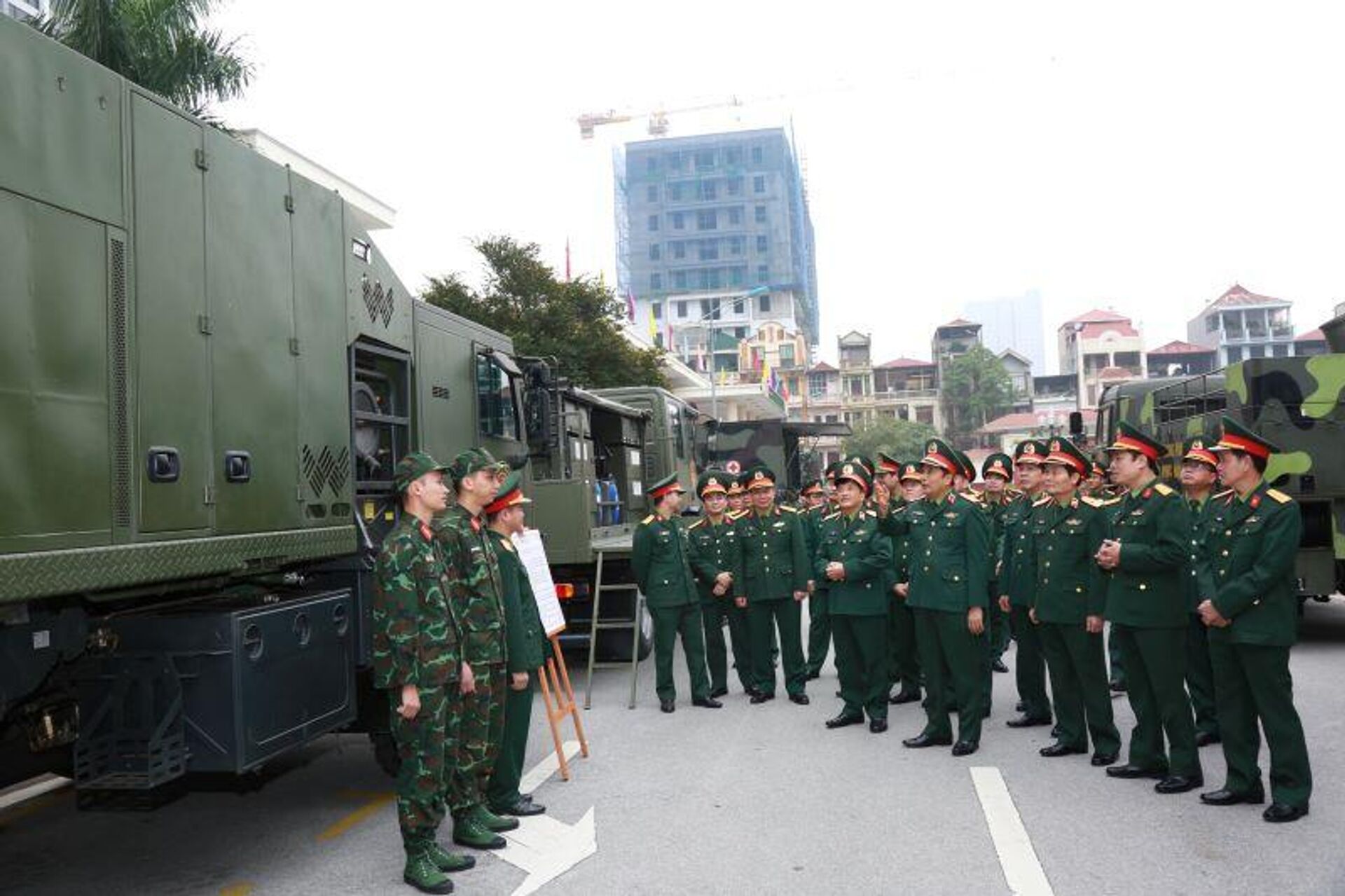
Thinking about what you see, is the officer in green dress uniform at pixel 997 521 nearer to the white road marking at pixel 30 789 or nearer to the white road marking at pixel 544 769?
the white road marking at pixel 544 769

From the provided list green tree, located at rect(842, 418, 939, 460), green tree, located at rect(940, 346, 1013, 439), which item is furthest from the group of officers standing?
green tree, located at rect(940, 346, 1013, 439)

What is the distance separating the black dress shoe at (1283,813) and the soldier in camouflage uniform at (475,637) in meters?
3.61

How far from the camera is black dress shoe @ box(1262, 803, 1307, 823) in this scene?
521 centimetres

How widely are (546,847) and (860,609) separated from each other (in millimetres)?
3350

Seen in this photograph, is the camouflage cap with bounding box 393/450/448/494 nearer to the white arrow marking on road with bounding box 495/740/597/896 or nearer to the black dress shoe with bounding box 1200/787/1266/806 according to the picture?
the white arrow marking on road with bounding box 495/740/597/896

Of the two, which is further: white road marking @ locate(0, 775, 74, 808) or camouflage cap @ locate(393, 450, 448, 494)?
white road marking @ locate(0, 775, 74, 808)

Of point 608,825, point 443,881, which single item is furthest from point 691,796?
point 443,881

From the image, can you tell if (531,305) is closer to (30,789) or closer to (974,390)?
(30,789)

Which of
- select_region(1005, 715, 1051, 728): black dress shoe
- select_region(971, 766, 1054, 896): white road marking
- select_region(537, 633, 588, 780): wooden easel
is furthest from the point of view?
select_region(1005, 715, 1051, 728): black dress shoe

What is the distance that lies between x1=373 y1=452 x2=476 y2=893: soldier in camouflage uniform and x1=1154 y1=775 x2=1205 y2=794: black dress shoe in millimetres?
3668

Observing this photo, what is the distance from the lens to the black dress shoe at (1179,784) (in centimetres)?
580

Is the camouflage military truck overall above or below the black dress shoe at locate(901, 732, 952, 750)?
above

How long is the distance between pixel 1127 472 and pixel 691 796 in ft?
9.76

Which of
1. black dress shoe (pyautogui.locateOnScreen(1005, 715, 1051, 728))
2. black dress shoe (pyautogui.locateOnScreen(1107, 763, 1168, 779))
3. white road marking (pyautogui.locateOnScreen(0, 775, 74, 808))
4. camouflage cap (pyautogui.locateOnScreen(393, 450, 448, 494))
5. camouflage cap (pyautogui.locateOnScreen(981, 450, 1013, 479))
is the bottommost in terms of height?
black dress shoe (pyautogui.locateOnScreen(1005, 715, 1051, 728))
